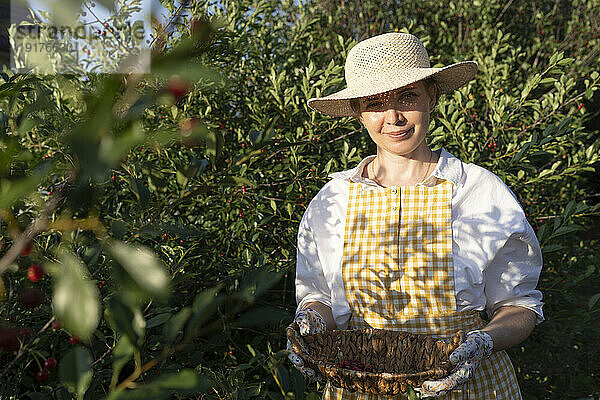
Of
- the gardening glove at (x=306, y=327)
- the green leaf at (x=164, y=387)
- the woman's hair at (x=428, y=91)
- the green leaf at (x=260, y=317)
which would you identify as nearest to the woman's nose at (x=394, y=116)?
the woman's hair at (x=428, y=91)

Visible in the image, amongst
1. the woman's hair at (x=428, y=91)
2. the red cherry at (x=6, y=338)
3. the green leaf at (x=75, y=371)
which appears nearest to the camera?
the green leaf at (x=75, y=371)

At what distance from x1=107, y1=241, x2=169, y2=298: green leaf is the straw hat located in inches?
51.5

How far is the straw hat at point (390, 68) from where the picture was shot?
1.71m

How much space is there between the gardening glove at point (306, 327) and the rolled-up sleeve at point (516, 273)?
1.78ft

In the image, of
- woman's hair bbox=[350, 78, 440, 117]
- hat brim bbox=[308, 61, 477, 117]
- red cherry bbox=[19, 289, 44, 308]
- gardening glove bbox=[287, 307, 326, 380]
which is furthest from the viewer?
woman's hair bbox=[350, 78, 440, 117]

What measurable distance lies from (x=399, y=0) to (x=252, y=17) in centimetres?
217

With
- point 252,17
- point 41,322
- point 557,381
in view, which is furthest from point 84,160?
point 557,381

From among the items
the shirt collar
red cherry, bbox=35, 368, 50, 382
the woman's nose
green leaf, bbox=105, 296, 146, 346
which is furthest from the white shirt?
green leaf, bbox=105, 296, 146, 346

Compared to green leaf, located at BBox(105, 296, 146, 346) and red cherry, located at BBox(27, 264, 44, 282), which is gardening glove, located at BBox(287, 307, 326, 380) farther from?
green leaf, located at BBox(105, 296, 146, 346)

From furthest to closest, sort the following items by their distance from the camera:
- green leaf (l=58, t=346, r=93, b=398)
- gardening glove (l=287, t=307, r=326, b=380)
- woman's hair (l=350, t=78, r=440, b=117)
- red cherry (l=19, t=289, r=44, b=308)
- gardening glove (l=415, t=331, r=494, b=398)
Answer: woman's hair (l=350, t=78, r=440, b=117)
gardening glove (l=287, t=307, r=326, b=380)
gardening glove (l=415, t=331, r=494, b=398)
red cherry (l=19, t=289, r=44, b=308)
green leaf (l=58, t=346, r=93, b=398)

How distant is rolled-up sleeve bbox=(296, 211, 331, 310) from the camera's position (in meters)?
1.93

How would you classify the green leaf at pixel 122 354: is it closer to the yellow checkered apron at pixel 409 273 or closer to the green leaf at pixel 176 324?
the green leaf at pixel 176 324

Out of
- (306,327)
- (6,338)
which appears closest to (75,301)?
(6,338)

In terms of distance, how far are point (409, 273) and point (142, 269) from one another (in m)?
1.37
